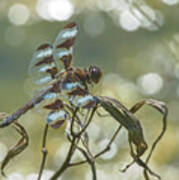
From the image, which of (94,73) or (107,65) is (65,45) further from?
(107,65)

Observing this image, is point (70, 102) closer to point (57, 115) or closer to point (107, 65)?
point (57, 115)

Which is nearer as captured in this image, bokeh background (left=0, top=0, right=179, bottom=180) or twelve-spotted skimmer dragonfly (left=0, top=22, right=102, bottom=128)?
twelve-spotted skimmer dragonfly (left=0, top=22, right=102, bottom=128)

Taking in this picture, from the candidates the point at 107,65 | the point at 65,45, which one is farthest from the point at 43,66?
the point at 107,65

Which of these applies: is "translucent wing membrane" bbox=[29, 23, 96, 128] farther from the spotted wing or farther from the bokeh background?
the bokeh background

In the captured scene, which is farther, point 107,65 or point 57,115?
point 107,65

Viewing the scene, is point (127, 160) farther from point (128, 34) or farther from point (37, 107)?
point (128, 34)

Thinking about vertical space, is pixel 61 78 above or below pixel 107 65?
below

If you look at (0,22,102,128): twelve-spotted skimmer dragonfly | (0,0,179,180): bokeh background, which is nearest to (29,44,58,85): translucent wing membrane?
(0,22,102,128): twelve-spotted skimmer dragonfly
